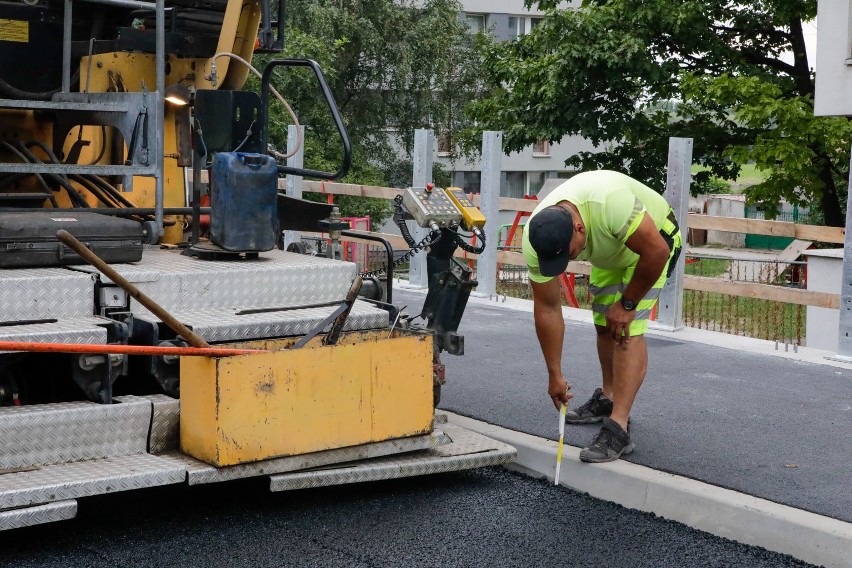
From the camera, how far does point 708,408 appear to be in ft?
21.5

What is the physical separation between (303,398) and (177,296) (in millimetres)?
831

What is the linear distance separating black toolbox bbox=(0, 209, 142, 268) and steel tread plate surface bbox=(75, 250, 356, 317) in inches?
3.4

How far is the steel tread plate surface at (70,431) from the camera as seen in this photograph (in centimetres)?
430

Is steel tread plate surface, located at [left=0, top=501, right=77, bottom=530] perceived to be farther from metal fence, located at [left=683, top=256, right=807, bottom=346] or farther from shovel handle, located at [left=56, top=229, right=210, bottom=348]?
metal fence, located at [left=683, top=256, right=807, bottom=346]

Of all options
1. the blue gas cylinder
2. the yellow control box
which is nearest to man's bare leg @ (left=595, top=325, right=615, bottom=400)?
the yellow control box

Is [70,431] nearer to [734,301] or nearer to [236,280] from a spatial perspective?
[236,280]

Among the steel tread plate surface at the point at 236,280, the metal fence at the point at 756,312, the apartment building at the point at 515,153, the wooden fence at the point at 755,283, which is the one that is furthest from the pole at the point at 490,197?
the apartment building at the point at 515,153

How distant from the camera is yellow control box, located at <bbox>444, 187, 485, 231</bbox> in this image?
636 centimetres

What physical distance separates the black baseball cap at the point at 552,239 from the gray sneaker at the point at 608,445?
0.88 metres

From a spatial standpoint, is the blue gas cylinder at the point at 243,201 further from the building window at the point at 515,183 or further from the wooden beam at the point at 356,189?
the building window at the point at 515,183

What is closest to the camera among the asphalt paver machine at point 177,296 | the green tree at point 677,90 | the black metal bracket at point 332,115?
the asphalt paver machine at point 177,296

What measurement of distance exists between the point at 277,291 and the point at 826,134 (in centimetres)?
1991

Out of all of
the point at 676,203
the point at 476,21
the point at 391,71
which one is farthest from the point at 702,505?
the point at 476,21

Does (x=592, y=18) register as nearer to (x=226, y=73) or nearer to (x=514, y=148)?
(x=514, y=148)
